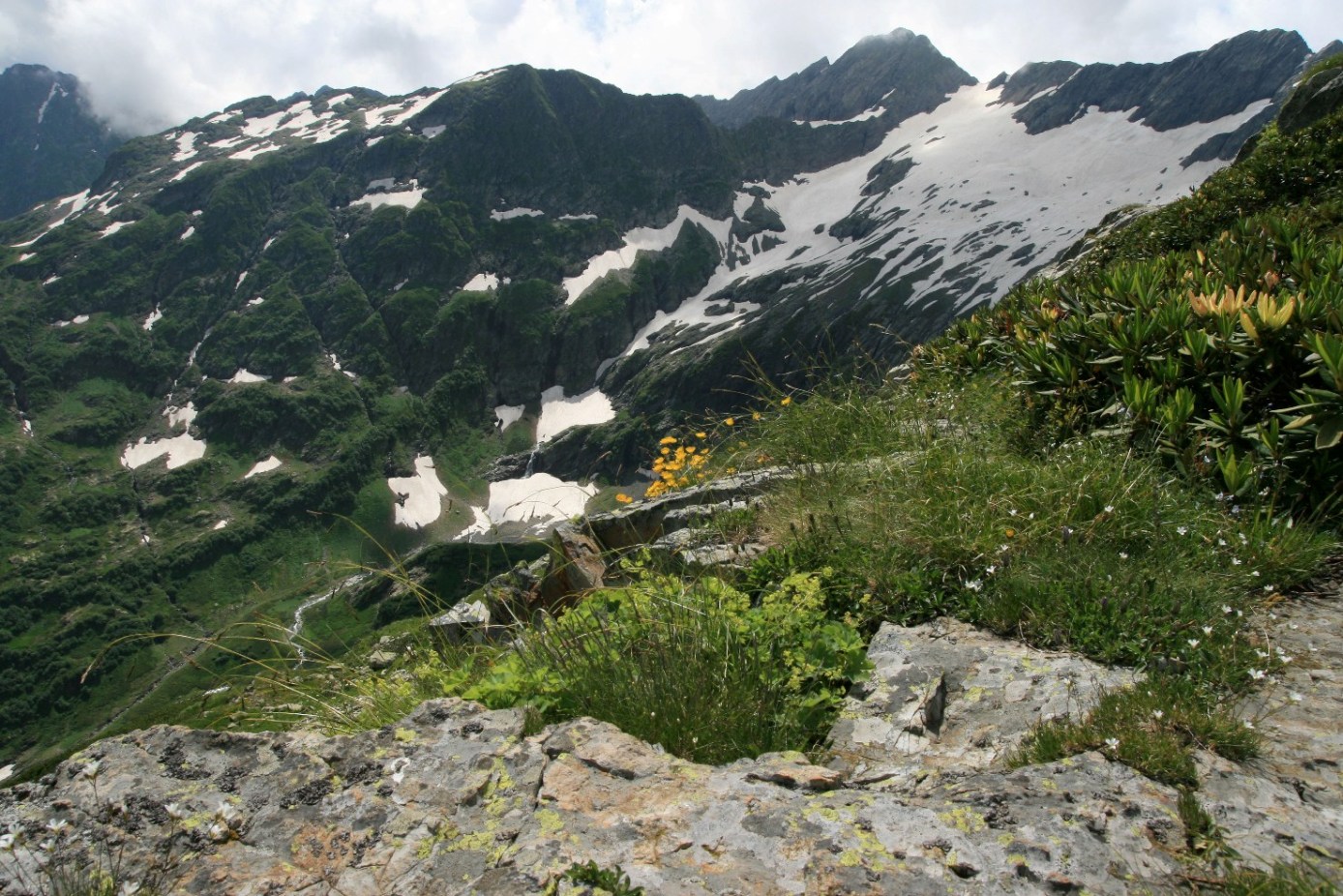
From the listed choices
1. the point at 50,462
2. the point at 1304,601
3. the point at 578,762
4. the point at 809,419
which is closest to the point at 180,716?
the point at 578,762

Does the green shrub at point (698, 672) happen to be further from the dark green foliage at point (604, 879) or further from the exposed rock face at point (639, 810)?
the dark green foliage at point (604, 879)

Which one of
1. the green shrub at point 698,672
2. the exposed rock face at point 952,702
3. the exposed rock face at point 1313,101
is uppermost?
the exposed rock face at point 1313,101

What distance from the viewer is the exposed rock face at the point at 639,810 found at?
7.40ft

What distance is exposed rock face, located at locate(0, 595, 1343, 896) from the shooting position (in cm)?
226

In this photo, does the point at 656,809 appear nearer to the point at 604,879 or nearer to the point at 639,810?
the point at 639,810

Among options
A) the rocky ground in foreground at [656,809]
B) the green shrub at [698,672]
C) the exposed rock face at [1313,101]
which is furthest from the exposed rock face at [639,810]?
the exposed rock face at [1313,101]

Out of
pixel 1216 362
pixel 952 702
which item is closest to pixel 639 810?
pixel 952 702

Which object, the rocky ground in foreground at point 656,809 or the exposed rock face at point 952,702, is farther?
the exposed rock face at point 952,702

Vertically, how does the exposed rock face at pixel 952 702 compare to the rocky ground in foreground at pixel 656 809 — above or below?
below

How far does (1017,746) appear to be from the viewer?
3.22 meters

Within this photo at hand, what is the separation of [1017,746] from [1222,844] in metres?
1.04

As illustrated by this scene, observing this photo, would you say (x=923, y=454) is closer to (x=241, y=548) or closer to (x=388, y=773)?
(x=388, y=773)

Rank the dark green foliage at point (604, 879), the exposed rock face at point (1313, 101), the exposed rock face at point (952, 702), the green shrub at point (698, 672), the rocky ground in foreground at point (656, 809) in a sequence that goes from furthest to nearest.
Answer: the exposed rock face at point (1313, 101)
the green shrub at point (698, 672)
the exposed rock face at point (952, 702)
the rocky ground in foreground at point (656, 809)
the dark green foliage at point (604, 879)

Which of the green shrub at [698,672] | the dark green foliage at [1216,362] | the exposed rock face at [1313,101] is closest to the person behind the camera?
the green shrub at [698,672]
